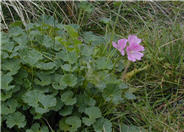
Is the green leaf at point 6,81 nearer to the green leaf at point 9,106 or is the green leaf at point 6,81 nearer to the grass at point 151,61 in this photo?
the green leaf at point 9,106

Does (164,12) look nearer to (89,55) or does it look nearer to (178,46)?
(178,46)

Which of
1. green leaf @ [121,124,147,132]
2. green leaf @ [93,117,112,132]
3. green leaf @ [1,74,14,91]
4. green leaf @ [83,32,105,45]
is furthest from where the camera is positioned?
green leaf @ [83,32,105,45]

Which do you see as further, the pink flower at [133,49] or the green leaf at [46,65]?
the pink flower at [133,49]

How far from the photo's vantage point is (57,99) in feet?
4.62

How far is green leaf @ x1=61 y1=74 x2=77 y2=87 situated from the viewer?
134 cm

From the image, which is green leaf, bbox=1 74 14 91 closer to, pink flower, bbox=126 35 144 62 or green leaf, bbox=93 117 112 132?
green leaf, bbox=93 117 112 132

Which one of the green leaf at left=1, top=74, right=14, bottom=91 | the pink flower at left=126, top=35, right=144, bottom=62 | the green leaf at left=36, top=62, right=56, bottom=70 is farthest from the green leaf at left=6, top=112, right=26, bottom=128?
the pink flower at left=126, top=35, right=144, bottom=62

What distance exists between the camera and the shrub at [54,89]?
1.33m

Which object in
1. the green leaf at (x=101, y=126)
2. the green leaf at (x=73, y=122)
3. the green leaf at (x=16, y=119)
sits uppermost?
the green leaf at (x=16, y=119)

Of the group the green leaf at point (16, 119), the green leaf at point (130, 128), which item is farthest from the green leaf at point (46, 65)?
the green leaf at point (130, 128)

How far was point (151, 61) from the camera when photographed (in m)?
1.95

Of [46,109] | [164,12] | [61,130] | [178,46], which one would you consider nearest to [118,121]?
[61,130]

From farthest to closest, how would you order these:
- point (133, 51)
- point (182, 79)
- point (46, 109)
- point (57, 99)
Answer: point (182, 79), point (133, 51), point (57, 99), point (46, 109)

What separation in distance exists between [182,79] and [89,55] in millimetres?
761
